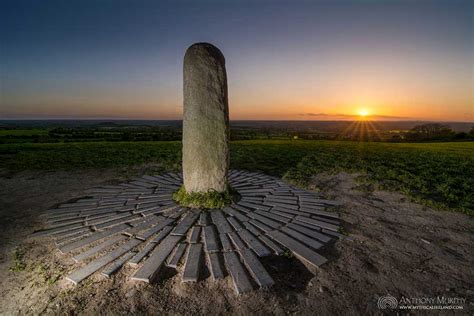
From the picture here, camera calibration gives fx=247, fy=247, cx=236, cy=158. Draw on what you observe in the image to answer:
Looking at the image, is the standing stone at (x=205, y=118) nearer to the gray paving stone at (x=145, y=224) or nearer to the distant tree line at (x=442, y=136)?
the gray paving stone at (x=145, y=224)

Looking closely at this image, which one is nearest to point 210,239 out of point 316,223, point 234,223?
point 234,223

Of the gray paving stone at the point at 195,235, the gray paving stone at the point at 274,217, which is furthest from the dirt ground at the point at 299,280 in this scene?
the gray paving stone at the point at 274,217

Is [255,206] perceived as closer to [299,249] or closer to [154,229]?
[299,249]

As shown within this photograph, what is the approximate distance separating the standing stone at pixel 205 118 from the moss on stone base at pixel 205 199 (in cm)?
10

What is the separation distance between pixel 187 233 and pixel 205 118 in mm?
2149

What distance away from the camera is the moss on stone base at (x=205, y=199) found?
15.3 ft

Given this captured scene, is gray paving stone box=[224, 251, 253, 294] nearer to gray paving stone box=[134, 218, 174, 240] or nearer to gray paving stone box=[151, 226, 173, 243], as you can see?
gray paving stone box=[151, 226, 173, 243]

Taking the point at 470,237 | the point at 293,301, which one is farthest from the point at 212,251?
the point at 470,237

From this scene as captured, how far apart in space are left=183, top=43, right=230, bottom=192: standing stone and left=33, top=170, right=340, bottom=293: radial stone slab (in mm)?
716

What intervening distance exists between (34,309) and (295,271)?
2783 mm

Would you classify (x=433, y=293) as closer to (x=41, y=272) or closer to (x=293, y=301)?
(x=293, y=301)

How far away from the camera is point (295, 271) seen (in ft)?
9.71

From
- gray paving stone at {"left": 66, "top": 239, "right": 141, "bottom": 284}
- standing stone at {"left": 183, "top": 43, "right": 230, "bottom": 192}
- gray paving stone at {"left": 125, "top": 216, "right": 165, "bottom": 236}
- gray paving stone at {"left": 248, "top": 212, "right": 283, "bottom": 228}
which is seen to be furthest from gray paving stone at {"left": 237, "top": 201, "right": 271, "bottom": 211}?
gray paving stone at {"left": 66, "top": 239, "right": 141, "bottom": 284}

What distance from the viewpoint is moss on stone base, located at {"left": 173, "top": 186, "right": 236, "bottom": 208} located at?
4664mm
